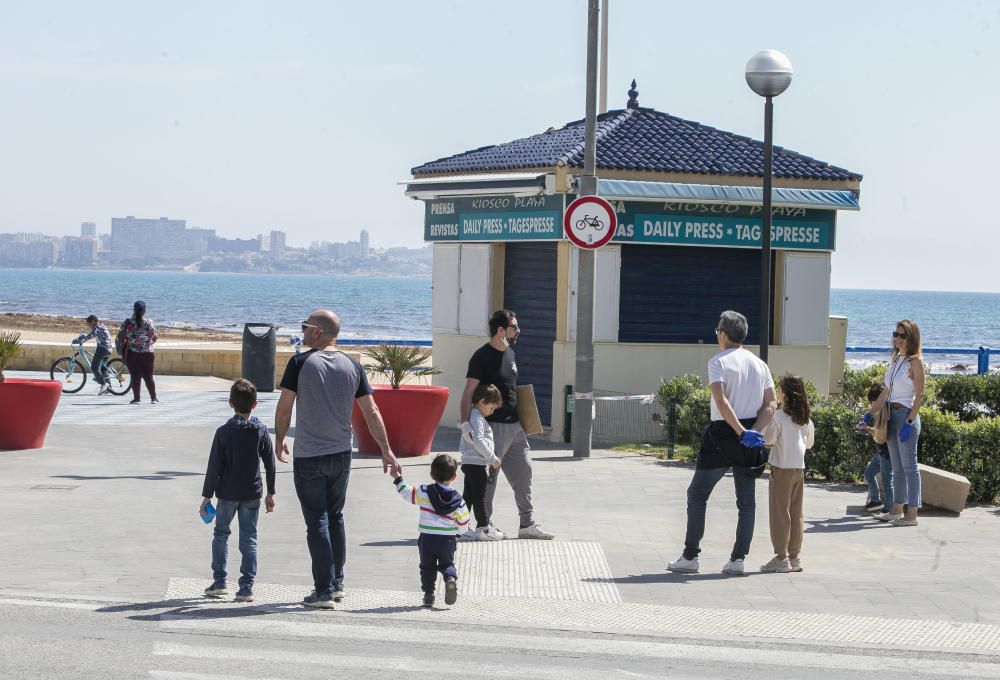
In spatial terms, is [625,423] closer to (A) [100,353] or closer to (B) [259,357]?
(B) [259,357]

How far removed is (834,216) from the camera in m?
18.8

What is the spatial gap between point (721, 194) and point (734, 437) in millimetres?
9135

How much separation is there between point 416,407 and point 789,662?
341 inches

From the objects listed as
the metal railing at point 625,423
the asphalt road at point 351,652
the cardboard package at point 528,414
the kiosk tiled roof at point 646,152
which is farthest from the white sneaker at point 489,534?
the kiosk tiled roof at point 646,152

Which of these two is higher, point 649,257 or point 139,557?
point 649,257

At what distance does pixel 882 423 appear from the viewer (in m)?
11.3

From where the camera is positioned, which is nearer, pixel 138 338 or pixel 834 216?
pixel 834 216

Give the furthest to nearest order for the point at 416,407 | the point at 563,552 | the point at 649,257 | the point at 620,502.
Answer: the point at 649,257 → the point at 416,407 → the point at 620,502 → the point at 563,552

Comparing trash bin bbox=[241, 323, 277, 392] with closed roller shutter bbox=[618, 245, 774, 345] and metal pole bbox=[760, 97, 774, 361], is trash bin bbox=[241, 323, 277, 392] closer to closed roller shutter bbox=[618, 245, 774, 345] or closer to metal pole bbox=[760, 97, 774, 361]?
closed roller shutter bbox=[618, 245, 774, 345]

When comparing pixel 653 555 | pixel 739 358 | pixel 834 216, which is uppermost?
pixel 834 216

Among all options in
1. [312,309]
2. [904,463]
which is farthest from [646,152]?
[312,309]

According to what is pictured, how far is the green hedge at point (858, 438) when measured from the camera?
41.6 ft

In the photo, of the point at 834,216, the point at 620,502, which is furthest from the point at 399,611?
the point at 834,216

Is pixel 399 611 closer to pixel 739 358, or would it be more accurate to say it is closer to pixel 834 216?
pixel 739 358
